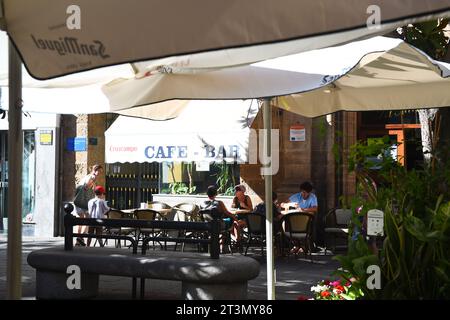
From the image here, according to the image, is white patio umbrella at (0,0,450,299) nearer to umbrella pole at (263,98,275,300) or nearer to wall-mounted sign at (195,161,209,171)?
umbrella pole at (263,98,275,300)

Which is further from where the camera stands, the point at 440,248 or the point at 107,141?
the point at 107,141

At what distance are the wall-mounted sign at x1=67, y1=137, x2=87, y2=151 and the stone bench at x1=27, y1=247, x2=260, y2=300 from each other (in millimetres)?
10263

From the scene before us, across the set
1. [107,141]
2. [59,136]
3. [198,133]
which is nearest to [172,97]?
[198,133]

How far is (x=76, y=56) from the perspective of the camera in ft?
13.0

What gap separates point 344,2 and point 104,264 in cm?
540

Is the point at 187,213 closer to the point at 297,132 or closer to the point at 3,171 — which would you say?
the point at 297,132

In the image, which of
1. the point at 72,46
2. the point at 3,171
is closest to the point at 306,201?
the point at 3,171

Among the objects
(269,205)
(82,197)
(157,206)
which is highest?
(269,205)

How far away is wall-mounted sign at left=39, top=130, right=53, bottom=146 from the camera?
62.2ft

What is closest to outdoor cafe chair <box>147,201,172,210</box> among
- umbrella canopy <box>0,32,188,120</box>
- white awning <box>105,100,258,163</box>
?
white awning <box>105,100,258,163</box>

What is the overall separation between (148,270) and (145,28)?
14.2 ft

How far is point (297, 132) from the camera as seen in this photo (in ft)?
54.4
